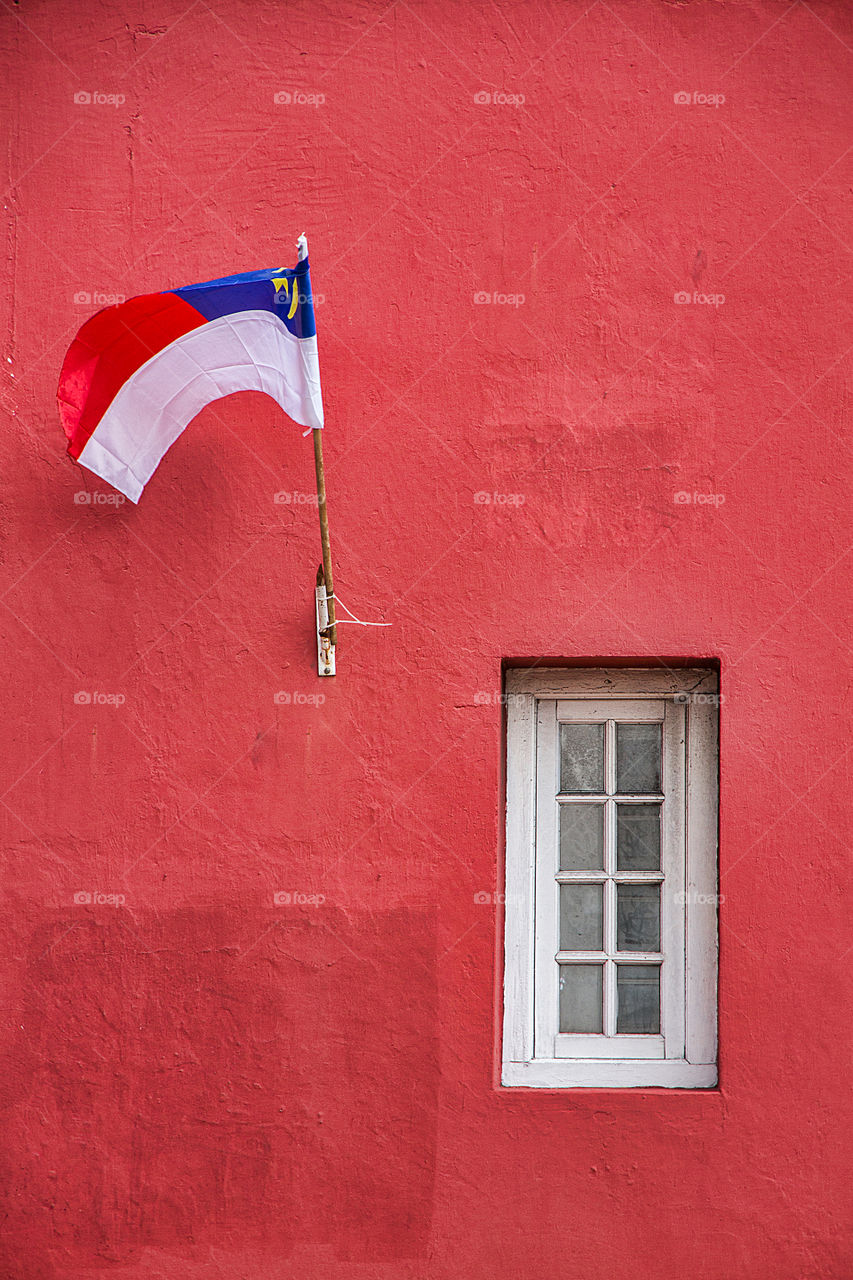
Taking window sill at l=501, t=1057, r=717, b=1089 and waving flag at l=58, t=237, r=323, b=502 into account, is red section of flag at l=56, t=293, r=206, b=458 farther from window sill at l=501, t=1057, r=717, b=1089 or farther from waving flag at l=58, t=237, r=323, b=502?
window sill at l=501, t=1057, r=717, b=1089

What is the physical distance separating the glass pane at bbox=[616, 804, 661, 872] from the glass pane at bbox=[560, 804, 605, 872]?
8cm

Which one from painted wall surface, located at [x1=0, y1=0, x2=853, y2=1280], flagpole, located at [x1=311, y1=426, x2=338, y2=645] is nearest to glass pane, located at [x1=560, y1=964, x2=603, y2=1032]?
painted wall surface, located at [x1=0, y1=0, x2=853, y2=1280]

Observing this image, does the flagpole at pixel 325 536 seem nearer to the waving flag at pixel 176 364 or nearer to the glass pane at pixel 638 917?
the waving flag at pixel 176 364

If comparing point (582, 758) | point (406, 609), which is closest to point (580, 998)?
point (582, 758)

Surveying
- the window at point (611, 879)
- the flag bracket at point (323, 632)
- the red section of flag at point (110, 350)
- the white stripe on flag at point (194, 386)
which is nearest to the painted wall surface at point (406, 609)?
the flag bracket at point (323, 632)

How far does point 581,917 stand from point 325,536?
1.82 metres

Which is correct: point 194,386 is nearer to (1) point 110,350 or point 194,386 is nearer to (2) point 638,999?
(1) point 110,350

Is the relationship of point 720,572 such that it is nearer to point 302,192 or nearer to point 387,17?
point 302,192

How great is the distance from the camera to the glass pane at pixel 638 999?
4617 mm

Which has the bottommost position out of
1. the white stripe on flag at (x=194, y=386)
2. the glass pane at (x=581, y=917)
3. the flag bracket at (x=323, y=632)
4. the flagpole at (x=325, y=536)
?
the glass pane at (x=581, y=917)

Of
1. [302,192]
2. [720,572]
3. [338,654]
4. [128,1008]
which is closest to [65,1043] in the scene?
[128,1008]

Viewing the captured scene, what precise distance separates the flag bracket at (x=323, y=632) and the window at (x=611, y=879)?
2.45 feet

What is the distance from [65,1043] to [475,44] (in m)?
4.26

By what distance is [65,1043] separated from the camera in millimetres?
4465
